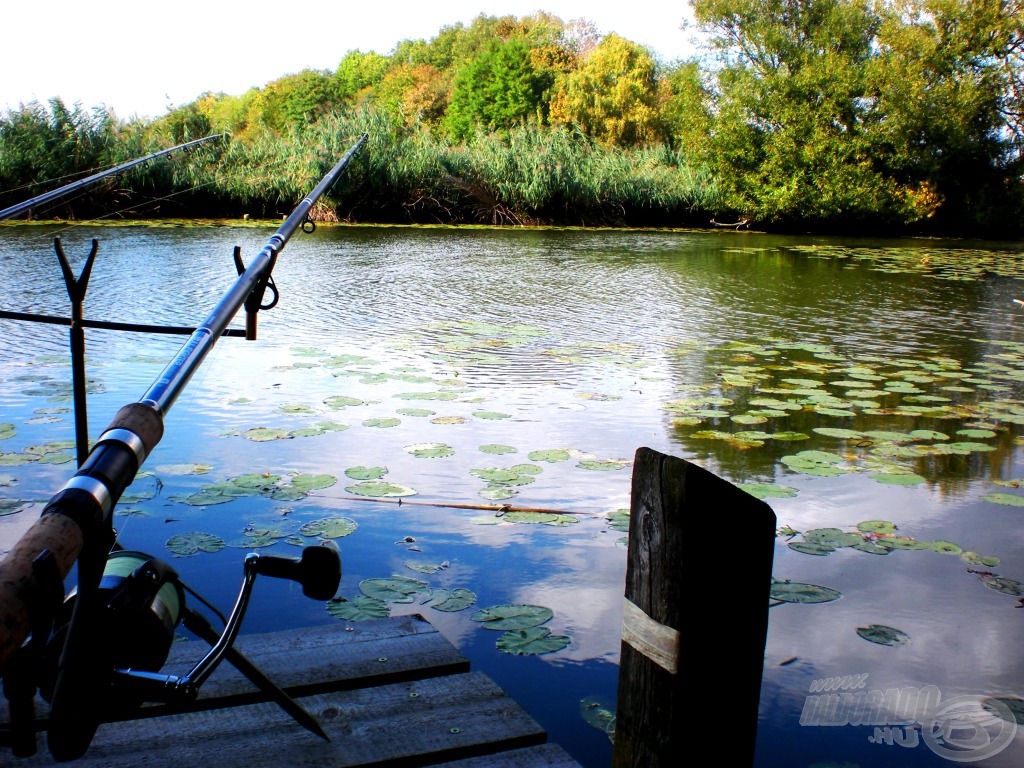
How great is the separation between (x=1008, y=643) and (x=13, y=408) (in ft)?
14.6

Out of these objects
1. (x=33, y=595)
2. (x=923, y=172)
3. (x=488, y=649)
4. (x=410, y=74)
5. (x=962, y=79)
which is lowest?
(x=488, y=649)

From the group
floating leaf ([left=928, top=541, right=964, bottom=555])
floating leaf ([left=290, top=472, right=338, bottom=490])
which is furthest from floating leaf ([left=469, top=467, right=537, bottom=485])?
floating leaf ([left=928, top=541, right=964, bottom=555])

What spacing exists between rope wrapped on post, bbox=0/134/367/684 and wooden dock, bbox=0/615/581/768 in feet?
2.93

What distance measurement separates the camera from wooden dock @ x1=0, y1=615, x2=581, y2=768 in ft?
6.22

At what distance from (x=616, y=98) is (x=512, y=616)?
39.0 m

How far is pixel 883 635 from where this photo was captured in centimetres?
272

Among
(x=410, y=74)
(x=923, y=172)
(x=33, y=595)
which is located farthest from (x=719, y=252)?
(x=410, y=74)

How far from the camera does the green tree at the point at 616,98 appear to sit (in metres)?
39.3

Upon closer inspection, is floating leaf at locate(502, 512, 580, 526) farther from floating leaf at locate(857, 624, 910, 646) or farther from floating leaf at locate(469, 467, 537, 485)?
floating leaf at locate(857, 624, 910, 646)

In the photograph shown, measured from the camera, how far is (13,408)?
15.7 ft

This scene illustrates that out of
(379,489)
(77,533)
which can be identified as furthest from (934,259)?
(77,533)

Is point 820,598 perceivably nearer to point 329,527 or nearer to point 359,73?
point 329,527

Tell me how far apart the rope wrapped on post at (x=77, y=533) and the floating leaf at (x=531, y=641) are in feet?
4.96

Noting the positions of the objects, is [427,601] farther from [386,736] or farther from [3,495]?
[3,495]
